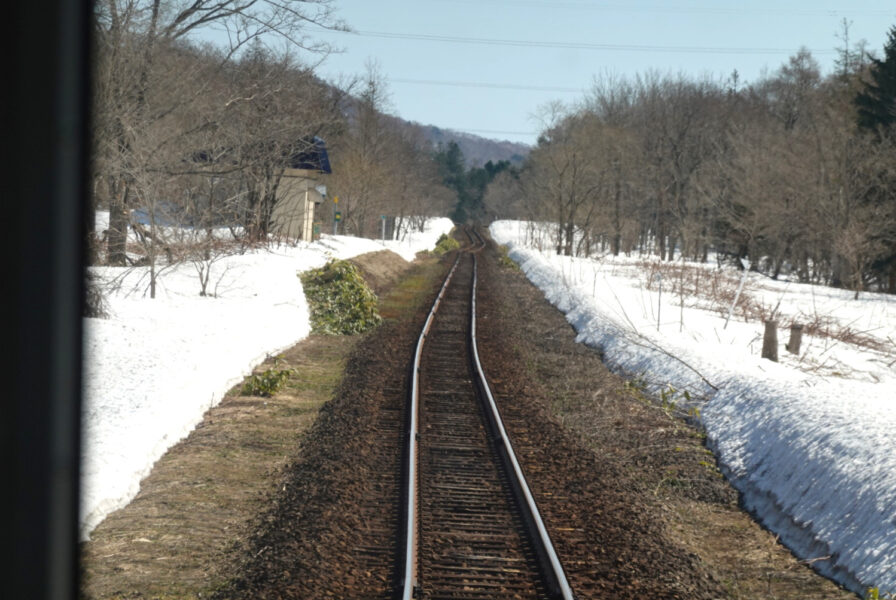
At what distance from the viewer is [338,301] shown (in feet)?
70.3

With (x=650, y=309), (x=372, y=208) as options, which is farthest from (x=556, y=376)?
(x=372, y=208)

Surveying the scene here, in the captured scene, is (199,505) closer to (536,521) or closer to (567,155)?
(536,521)

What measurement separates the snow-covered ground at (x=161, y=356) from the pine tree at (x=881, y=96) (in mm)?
35320

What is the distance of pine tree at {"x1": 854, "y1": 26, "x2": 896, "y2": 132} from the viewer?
41594 millimetres

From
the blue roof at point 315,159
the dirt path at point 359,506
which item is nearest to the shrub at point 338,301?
the dirt path at point 359,506

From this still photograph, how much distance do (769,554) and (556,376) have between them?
770cm

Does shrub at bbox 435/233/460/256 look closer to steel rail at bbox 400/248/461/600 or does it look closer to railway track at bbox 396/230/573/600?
steel rail at bbox 400/248/461/600

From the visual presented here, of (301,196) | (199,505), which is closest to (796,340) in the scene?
(199,505)

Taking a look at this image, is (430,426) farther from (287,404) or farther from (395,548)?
(395,548)

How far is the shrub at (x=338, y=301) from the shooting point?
19.7 metres

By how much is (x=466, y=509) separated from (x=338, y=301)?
47.1 ft

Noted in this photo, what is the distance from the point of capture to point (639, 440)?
34.4 ft

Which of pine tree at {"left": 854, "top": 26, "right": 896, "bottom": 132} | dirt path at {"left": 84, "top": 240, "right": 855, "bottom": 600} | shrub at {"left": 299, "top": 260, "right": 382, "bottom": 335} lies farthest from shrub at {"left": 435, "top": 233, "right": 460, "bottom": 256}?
dirt path at {"left": 84, "top": 240, "right": 855, "bottom": 600}

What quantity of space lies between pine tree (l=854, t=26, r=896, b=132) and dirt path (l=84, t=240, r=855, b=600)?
36.2 m
